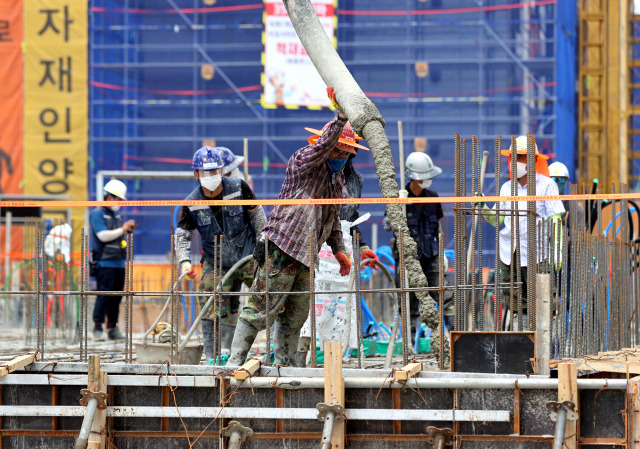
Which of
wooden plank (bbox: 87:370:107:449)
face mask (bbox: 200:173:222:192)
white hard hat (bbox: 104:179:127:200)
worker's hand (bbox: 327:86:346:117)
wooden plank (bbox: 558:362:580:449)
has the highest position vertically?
worker's hand (bbox: 327:86:346:117)

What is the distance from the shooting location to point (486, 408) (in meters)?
5.45

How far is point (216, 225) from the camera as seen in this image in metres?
8.34

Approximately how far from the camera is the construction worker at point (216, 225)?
826 centimetres

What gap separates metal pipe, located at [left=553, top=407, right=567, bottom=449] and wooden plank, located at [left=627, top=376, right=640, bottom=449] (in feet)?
1.08

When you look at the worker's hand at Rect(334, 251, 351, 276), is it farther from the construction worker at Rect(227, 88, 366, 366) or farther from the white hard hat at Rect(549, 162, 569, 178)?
the white hard hat at Rect(549, 162, 569, 178)

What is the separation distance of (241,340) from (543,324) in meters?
2.03

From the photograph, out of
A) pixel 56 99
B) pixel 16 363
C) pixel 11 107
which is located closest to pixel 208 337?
pixel 16 363

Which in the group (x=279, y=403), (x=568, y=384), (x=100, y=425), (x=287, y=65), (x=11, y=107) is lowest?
(x=100, y=425)

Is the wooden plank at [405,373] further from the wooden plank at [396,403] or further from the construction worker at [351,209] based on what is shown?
the construction worker at [351,209]

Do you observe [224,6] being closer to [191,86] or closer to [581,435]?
[191,86]

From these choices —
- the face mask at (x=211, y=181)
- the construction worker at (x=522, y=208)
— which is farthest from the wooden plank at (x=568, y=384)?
the face mask at (x=211, y=181)

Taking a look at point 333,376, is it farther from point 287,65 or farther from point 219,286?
point 287,65

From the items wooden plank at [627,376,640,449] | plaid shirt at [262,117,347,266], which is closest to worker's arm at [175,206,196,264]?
plaid shirt at [262,117,347,266]

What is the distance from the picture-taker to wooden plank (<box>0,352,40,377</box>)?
594 centimetres
